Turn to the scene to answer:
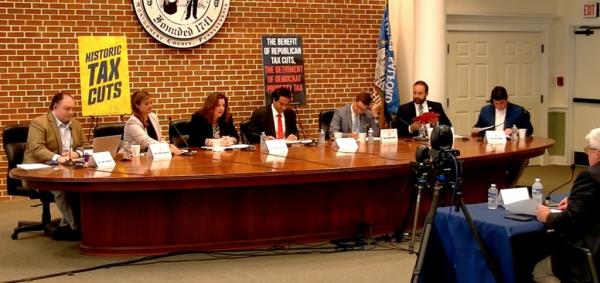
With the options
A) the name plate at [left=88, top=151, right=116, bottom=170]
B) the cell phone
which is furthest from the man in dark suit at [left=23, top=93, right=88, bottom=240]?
the cell phone

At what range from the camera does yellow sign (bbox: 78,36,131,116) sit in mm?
8430

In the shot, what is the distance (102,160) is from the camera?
5.87 meters

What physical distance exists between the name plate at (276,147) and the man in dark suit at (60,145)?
1492 mm

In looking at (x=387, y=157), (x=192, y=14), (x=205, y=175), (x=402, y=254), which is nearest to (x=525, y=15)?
(x=192, y=14)

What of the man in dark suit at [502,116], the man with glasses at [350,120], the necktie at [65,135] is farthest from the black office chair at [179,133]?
the man in dark suit at [502,116]

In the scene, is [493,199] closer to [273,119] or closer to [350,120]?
[350,120]

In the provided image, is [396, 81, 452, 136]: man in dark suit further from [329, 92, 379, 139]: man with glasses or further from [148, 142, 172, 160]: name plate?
[148, 142, 172, 160]: name plate

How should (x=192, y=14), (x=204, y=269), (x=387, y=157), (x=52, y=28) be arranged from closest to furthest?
1. (x=204, y=269)
2. (x=387, y=157)
3. (x=52, y=28)
4. (x=192, y=14)

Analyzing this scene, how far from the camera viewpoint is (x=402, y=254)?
19.4ft

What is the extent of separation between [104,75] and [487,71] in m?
5.09

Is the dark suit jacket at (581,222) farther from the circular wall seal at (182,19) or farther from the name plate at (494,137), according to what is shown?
the circular wall seal at (182,19)

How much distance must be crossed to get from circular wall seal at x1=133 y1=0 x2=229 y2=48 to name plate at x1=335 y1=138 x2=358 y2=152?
2.74 metres

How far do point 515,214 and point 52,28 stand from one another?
5.51 m

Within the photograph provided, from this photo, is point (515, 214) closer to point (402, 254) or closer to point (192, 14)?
point (402, 254)
